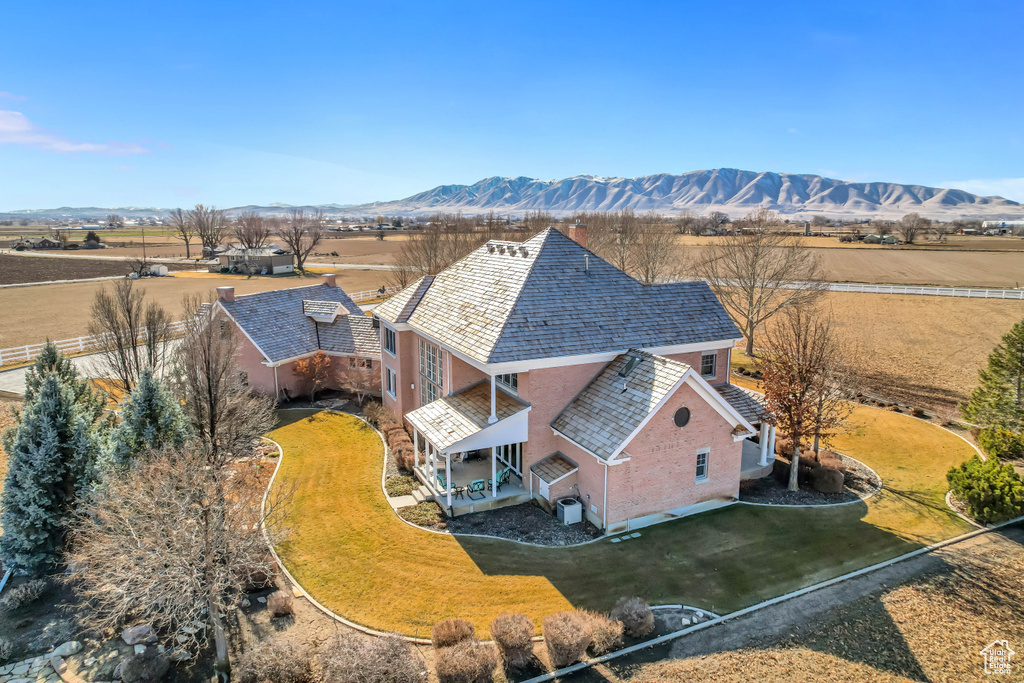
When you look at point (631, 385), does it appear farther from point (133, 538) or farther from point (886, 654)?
point (133, 538)

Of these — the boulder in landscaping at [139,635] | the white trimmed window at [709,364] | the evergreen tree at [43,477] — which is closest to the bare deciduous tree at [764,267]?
the white trimmed window at [709,364]

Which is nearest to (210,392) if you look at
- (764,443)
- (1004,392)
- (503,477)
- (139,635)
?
(139,635)

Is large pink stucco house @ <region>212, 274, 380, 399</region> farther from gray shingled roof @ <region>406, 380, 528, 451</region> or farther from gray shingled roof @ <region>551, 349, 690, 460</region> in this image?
gray shingled roof @ <region>551, 349, 690, 460</region>

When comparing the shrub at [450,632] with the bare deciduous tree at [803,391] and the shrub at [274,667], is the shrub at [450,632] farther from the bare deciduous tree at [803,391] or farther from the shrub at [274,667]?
the bare deciduous tree at [803,391]

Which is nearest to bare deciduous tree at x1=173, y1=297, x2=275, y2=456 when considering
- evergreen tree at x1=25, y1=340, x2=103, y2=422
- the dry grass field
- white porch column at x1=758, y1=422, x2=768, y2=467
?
evergreen tree at x1=25, y1=340, x2=103, y2=422

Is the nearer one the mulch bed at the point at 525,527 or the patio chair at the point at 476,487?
the mulch bed at the point at 525,527

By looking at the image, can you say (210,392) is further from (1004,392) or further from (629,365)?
(1004,392)

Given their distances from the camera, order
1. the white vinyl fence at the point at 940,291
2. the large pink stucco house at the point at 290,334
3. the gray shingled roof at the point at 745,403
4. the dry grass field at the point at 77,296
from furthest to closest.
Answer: the white vinyl fence at the point at 940,291
the dry grass field at the point at 77,296
the large pink stucco house at the point at 290,334
the gray shingled roof at the point at 745,403
